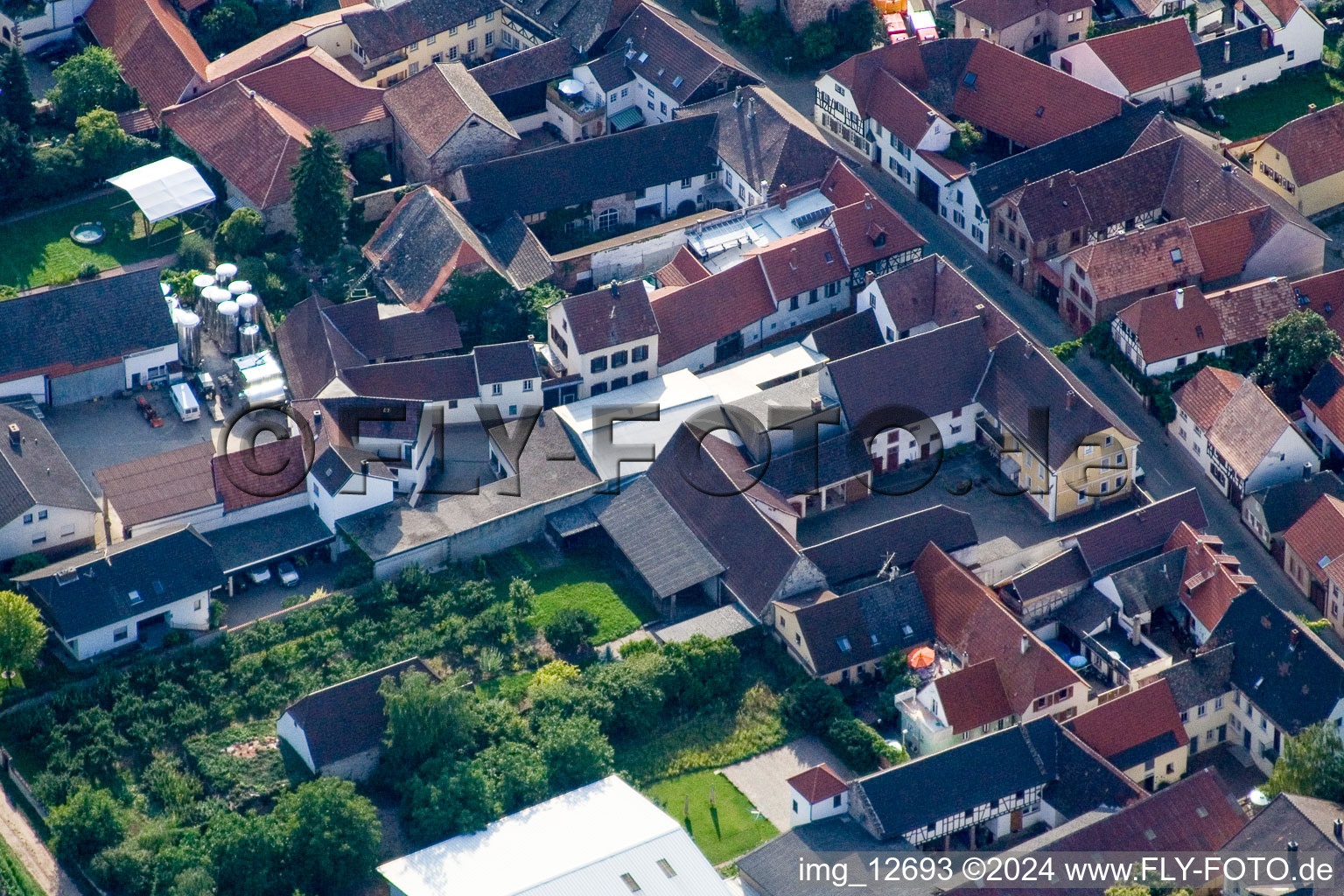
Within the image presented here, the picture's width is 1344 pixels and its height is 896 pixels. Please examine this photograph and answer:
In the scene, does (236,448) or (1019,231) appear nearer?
(236,448)

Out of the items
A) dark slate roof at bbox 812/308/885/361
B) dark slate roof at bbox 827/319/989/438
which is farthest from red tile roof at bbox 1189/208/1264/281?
dark slate roof at bbox 812/308/885/361

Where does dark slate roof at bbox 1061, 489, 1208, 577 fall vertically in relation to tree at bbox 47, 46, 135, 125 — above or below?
below

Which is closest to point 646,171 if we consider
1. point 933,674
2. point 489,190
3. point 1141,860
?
point 489,190

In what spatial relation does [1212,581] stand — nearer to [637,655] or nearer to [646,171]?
[637,655]

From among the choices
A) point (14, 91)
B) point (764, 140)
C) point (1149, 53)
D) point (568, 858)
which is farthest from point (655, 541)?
point (14, 91)

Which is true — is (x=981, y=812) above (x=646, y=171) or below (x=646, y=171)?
below

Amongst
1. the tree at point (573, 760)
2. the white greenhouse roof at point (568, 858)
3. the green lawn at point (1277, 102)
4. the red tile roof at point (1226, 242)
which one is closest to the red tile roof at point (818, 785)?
the white greenhouse roof at point (568, 858)

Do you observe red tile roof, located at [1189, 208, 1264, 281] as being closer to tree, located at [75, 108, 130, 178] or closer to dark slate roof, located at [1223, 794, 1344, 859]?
dark slate roof, located at [1223, 794, 1344, 859]

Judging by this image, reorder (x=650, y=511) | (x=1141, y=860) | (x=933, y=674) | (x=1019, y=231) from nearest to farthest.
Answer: (x=1141, y=860) → (x=933, y=674) → (x=650, y=511) → (x=1019, y=231)

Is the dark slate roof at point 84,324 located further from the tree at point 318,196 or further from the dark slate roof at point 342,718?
the dark slate roof at point 342,718
